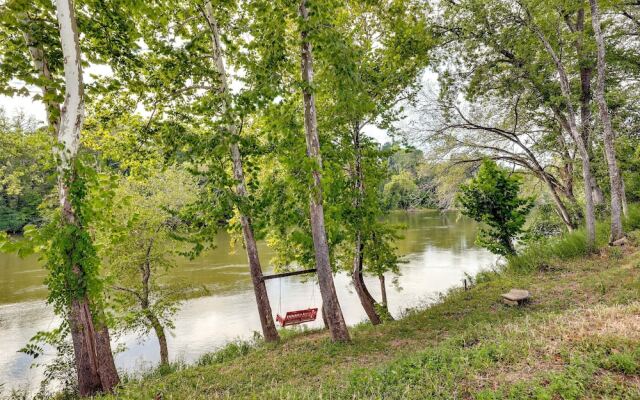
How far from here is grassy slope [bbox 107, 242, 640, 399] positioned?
362 centimetres

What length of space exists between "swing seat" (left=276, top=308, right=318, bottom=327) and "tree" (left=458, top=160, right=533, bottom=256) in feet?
25.2

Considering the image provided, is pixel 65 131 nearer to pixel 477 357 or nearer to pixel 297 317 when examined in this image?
pixel 477 357

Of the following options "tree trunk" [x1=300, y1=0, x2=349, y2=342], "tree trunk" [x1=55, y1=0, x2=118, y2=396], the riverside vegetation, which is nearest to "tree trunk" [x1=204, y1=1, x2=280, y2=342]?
the riverside vegetation

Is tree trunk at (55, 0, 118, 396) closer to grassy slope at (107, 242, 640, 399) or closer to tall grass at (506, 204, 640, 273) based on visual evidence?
grassy slope at (107, 242, 640, 399)

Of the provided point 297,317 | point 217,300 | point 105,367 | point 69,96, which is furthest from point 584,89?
point 217,300

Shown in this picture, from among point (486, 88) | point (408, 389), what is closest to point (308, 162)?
point (408, 389)

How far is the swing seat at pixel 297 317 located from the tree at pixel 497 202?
769 centimetres

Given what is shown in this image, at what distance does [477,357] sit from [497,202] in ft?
34.2

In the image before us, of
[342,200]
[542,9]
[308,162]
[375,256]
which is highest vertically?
[542,9]

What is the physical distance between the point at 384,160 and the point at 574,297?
18.4 feet

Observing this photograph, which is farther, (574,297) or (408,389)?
(574,297)

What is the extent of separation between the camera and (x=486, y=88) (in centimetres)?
1272

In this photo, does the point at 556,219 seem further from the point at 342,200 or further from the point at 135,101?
the point at 135,101

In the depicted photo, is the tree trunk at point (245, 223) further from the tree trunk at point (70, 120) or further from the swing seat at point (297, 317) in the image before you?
the tree trunk at point (70, 120)
